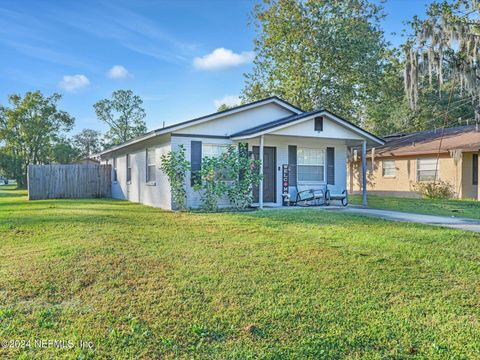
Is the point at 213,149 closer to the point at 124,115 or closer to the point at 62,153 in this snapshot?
the point at 62,153

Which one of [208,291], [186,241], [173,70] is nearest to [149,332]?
[208,291]

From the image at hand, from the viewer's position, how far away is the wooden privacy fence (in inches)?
739

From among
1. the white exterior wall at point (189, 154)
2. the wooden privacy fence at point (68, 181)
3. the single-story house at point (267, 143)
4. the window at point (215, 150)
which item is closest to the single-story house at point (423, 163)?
the single-story house at point (267, 143)

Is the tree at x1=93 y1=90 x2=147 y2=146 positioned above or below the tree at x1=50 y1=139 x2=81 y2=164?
above

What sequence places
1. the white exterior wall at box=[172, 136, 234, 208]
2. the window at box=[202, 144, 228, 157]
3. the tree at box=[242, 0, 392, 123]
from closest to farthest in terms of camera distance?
the white exterior wall at box=[172, 136, 234, 208]
the window at box=[202, 144, 228, 157]
the tree at box=[242, 0, 392, 123]

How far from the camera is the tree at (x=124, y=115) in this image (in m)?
43.5

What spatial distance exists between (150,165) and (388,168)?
14222 mm

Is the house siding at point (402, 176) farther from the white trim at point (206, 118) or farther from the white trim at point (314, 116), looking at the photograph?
the white trim at point (206, 118)

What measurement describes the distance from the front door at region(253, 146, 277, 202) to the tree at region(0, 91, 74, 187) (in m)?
30.1

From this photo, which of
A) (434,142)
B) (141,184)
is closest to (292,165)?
(141,184)

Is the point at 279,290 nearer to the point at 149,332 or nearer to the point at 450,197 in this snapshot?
the point at 149,332

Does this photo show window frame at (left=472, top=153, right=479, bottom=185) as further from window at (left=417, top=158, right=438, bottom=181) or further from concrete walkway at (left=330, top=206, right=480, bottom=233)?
concrete walkway at (left=330, top=206, right=480, bottom=233)

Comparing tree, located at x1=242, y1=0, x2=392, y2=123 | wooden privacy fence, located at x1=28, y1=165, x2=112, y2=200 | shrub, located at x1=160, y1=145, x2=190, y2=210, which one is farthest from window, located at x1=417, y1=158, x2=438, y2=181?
wooden privacy fence, located at x1=28, y1=165, x2=112, y2=200

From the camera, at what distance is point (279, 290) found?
473cm
